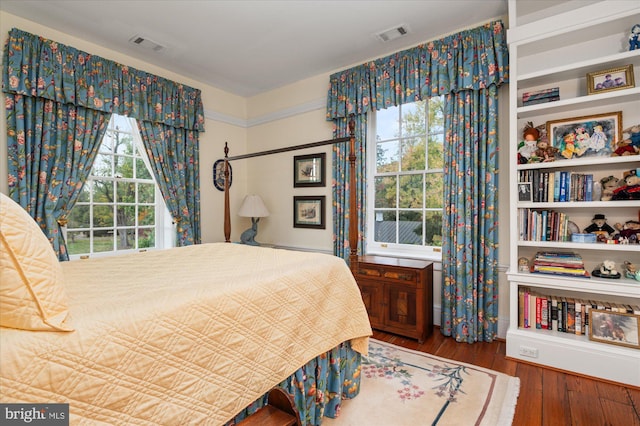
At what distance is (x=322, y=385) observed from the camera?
1654 millimetres

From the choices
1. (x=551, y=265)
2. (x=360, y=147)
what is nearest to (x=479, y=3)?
(x=360, y=147)

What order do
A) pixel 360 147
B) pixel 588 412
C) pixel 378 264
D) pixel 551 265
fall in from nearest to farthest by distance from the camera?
pixel 588 412, pixel 551 265, pixel 378 264, pixel 360 147

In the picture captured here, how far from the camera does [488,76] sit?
8.87 feet

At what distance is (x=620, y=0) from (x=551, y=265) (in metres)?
1.90

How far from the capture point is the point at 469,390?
2021mm

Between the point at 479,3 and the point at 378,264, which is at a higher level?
the point at 479,3

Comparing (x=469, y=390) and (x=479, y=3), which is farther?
(x=479, y=3)

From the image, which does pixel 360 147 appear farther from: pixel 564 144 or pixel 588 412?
pixel 588 412

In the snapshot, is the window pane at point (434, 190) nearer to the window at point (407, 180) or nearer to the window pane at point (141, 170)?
the window at point (407, 180)

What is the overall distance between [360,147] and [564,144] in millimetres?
1804

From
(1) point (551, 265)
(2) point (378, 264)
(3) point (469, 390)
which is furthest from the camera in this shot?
(2) point (378, 264)

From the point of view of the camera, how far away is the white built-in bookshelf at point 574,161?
215 cm

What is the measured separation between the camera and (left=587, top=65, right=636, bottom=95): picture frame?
7.25ft

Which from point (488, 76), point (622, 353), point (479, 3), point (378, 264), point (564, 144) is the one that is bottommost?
point (622, 353)
